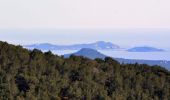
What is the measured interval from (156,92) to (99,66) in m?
4.24

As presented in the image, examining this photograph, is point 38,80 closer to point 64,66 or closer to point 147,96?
point 64,66

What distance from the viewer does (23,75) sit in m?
25.9

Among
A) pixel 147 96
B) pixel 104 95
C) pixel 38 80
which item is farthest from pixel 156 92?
pixel 38 80

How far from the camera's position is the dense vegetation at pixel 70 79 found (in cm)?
2494

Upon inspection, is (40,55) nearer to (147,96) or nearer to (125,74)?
(125,74)

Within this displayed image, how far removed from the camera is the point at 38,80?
84.2 feet

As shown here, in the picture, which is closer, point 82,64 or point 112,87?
point 112,87

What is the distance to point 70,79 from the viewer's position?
27.7 m

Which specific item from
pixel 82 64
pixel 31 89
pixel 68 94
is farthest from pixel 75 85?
pixel 82 64

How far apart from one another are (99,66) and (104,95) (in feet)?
20.2

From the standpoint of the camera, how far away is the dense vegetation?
24.9 metres

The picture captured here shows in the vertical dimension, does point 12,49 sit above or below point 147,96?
above

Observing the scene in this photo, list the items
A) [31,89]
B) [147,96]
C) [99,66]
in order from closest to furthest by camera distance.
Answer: [31,89], [147,96], [99,66]

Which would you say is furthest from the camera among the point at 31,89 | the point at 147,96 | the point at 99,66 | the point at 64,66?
the point at 99,66
